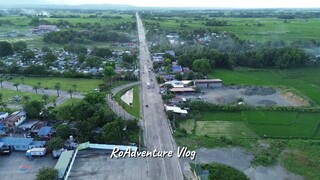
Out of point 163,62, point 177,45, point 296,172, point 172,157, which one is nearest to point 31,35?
point 177,45

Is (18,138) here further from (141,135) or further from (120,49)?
(120,49)

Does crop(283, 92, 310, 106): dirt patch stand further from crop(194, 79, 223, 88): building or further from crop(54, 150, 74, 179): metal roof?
crop(54, 150, 74, 179): metal roof

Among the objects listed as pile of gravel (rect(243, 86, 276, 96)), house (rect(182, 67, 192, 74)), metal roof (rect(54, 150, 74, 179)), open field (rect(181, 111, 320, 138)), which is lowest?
open field (rect(181, 111, 320, 138))

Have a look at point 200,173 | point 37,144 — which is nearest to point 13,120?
point 37,144

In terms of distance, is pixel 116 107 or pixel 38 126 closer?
pixel 38 126

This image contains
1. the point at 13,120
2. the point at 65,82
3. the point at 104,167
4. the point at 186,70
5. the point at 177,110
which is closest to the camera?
the point at 104,167

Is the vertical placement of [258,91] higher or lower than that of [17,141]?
higher

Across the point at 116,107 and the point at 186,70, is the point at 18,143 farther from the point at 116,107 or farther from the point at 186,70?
the point at 186,70

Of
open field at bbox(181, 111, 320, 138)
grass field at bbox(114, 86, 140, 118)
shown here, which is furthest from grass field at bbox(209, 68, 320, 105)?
grass field at bbox(114, 86, 140, 118)
